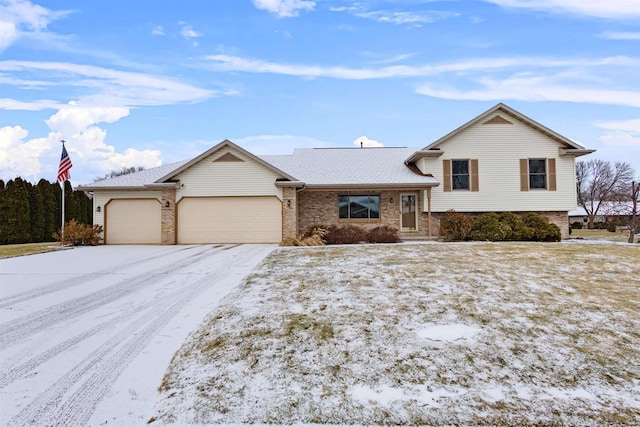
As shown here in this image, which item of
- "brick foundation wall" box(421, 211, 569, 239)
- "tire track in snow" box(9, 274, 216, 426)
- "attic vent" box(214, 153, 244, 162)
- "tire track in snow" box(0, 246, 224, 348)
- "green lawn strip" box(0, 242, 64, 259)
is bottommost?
"tire track in snow" box(9, 274, 216, 426)

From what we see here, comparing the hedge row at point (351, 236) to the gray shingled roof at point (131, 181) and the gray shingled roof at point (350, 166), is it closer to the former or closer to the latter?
the gray shingled roof at point (350, 166)

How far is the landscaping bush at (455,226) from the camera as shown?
15.1 m

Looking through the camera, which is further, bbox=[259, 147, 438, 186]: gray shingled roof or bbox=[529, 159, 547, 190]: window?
bbox=[529, 159, 547, 190]: window

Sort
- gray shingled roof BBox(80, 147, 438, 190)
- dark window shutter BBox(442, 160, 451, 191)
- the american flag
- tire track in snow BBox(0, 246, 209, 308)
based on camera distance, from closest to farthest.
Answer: tire track in snow BBox(0, 246, 209, 308), the american flag, gray shingled roof BBox(80, 147, 438, 190), dark window shutter BBox(442, 160, 451, 191)

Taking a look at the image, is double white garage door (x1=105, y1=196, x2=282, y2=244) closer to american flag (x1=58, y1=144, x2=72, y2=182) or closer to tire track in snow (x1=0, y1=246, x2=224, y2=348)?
american flag (x1=58, y1=144, x2=72, y2=182)

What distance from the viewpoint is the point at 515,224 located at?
1472 centimetres

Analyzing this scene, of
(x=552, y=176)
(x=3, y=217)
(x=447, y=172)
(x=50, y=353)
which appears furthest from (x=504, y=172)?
(x=3, y=217)

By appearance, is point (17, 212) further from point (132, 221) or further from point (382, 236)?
point (382, 236)

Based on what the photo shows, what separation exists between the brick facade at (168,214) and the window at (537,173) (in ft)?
55.1

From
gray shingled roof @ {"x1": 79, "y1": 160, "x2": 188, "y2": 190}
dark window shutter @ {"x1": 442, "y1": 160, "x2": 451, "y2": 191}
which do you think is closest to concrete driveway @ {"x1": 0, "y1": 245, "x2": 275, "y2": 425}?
gray shingled roof @ {"x1": 79, "y1": 160, "x2": 188, "y2": 190}

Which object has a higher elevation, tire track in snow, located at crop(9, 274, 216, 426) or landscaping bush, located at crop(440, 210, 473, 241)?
A: landscaping bush, located at crop(440, 210, 473, 241)

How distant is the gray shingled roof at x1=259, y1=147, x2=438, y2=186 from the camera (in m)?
16.1

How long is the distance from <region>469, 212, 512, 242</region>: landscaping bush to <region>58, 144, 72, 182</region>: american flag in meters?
18.4

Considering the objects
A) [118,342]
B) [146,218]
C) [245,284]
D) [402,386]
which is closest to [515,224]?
[245,284]
